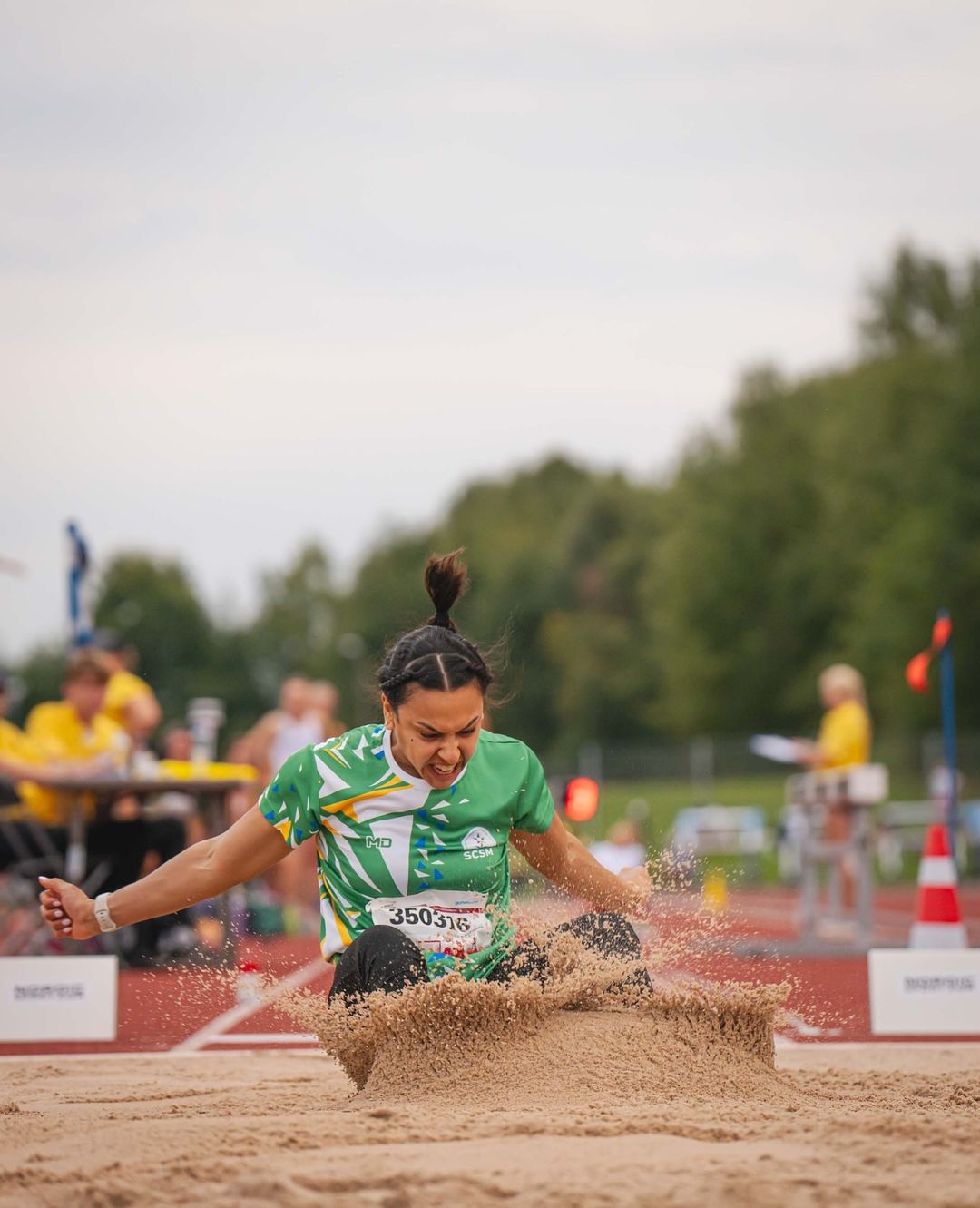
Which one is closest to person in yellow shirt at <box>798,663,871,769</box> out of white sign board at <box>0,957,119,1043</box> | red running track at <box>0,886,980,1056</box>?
red running track at <box>0,886,980,1056</box>

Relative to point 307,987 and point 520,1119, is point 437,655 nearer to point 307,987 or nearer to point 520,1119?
point 520,1119

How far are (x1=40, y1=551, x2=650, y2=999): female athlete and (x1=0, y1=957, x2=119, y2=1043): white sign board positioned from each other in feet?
8.05

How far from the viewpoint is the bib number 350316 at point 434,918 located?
4.34 metres

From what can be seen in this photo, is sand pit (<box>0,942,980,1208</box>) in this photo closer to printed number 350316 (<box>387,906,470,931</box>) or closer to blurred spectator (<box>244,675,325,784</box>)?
printed number 350316 (<box>387,906,470,931</box>)

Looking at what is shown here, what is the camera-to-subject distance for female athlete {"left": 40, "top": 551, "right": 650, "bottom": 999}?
4262mm

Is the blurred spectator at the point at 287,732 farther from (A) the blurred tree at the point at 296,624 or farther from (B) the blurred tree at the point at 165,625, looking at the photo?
(A) the blurred tree at the point at 296,624

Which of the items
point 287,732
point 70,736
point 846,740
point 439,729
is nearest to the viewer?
point 439,729

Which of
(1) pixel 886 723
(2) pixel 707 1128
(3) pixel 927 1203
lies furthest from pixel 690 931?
(1) pixel 886 723

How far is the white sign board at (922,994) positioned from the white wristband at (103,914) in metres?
3.54

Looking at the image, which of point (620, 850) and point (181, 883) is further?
point (620, 850)

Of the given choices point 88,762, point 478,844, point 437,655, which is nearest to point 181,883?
point 478,844

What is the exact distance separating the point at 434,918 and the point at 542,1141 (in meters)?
0.99

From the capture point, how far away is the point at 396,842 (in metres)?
4.35

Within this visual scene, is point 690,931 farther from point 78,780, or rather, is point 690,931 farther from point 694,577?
point 694,577
